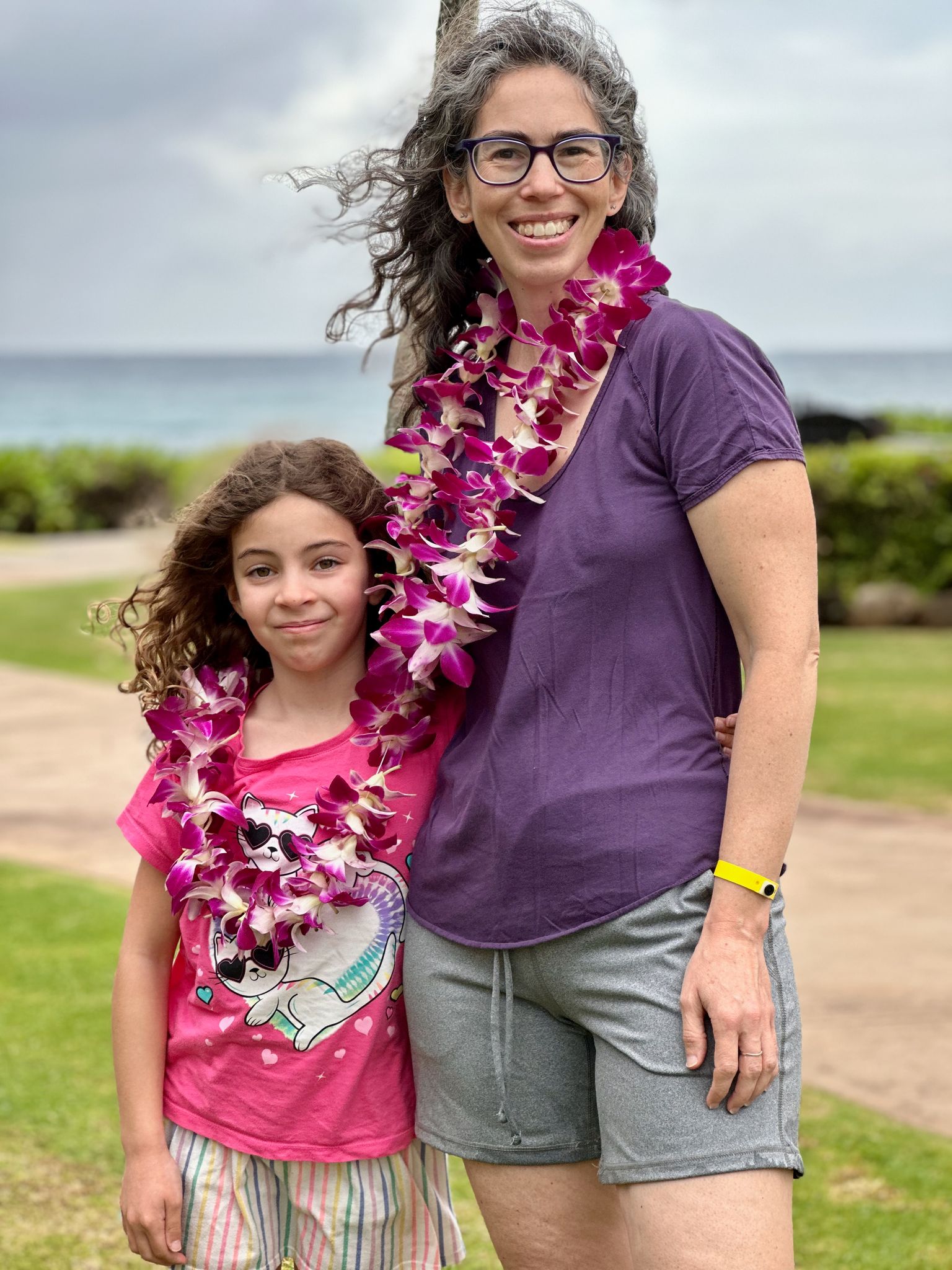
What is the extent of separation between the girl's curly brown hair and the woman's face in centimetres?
40

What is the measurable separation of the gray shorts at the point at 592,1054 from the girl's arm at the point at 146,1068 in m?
0.37

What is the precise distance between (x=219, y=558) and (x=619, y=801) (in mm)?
825

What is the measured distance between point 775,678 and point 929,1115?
7.67 ft

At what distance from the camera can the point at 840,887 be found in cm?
521

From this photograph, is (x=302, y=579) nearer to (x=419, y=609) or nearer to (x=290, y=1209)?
(x=419, y=609)

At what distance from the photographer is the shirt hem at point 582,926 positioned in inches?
68.0

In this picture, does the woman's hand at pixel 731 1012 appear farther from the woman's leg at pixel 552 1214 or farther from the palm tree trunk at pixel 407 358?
the palm tree trunk at pixel 407 358

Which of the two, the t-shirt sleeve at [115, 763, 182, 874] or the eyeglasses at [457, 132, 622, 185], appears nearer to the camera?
the eyeglasses at [457, 132, 622, 185]

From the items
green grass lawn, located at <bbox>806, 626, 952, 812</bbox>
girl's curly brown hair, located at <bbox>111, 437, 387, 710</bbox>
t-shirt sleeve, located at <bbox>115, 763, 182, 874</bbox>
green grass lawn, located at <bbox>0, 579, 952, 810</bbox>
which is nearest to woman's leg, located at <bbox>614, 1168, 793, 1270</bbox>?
t-shirt sleeve, located at <bbox>115, 763, 182, 874</bbox>

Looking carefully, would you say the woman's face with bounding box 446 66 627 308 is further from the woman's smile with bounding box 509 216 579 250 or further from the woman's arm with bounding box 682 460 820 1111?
the woman's arm with bounding box 682 460 820 1111

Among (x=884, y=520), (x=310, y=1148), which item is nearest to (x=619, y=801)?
(x=310, y=1148)

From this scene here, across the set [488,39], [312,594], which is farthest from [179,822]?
[488,39]

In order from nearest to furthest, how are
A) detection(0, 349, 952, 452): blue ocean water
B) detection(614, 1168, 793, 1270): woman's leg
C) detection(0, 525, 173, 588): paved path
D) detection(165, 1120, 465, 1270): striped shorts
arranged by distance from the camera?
detection(614, 1168, 793, 1270): woman's leg, detection(165, 1120, 465, 1270): striped shorts, detection(0, 525, 173, 588): paved path, detection(0, 349, 952, 452): blue ocean water

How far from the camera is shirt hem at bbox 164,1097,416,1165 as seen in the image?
6.64ft
